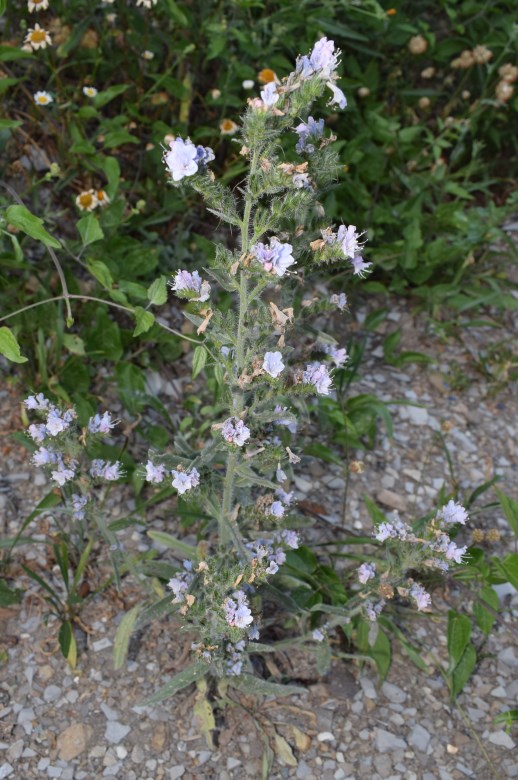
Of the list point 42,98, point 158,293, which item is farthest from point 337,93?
point 42,98

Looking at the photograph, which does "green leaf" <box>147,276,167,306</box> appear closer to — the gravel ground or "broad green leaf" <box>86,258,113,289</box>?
"broad green leaf" <box>86,258,113,289</box>

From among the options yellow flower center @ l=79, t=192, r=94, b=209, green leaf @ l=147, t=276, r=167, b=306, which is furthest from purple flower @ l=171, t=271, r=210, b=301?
yellow flower center @ l=79, t=192, r=94, b=209

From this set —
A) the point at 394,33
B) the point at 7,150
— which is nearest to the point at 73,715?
the point at 7,150

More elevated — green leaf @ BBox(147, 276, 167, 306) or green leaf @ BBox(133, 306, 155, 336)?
green leaf @ BBox(147, 276, 167, 306)

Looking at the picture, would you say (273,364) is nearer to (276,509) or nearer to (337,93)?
(276,509)

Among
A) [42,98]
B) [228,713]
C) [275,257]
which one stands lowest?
[228,713]

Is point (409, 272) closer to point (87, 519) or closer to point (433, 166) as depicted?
point (433, 166)
